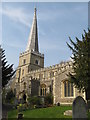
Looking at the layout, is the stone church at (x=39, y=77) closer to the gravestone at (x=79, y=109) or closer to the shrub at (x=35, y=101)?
the shrub at (x=35, y=101)

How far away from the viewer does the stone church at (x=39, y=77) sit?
88.4ft

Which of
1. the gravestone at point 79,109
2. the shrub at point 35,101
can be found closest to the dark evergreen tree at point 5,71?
the shrub at point 35,101

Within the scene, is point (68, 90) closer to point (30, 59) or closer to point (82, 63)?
point (82, 63)

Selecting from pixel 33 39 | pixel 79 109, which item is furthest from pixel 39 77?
pixel 79 109

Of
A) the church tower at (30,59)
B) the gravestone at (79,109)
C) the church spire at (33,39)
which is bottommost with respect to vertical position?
the gravestone at (79,109)

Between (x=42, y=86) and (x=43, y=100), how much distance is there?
9788 millimetres

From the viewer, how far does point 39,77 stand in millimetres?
53344

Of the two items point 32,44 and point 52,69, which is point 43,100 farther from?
point 32,44

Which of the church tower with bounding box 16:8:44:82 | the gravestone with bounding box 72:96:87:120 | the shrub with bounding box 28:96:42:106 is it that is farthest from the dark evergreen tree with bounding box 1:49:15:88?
the church tower with bounding box 16:8:44:82

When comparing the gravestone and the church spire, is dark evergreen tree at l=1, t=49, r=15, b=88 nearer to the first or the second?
the gravestone

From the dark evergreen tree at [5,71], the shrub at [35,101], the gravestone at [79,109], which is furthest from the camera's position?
the shrub at [35,101]

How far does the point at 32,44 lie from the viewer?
208 ft

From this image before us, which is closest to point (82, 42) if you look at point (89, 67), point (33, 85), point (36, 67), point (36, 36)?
point (89, 67)

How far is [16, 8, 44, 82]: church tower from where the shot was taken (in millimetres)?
58766
